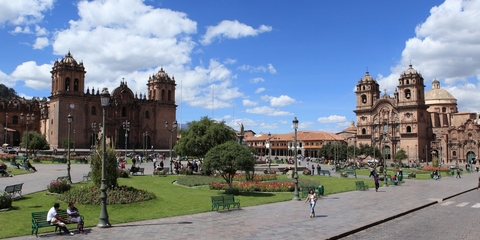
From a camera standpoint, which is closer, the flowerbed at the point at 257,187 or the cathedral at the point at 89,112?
the flowerbed at the point at 257,187

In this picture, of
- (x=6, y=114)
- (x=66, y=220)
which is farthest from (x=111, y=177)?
(x=6, y=114)

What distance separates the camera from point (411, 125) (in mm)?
76875

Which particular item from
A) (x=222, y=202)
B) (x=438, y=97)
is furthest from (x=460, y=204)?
(x=438, y=97)

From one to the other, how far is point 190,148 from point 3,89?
4192 inches

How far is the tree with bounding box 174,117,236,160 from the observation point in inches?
1443

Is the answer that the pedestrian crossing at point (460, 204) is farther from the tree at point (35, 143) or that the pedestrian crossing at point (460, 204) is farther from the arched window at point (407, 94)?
the arched window at point (407, 94)

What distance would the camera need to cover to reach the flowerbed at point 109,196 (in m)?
16.9

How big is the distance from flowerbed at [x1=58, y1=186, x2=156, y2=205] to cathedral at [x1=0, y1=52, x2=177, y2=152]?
131ft

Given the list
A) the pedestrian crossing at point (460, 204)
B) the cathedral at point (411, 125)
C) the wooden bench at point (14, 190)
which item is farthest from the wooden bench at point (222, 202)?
the cathedral at point (411, 125)

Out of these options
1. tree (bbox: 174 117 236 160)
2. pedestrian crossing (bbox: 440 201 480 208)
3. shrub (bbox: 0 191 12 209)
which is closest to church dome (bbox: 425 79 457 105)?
tree (bbox: 174 117 236 160)

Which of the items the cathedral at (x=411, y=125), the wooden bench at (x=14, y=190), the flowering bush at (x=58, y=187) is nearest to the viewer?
the wooden bench at (x=14, y=190)

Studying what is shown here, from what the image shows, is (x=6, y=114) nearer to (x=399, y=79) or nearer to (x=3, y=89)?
(x=3, y=89)

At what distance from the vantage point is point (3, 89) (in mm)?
119875

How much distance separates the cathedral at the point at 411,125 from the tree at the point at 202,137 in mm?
42003
